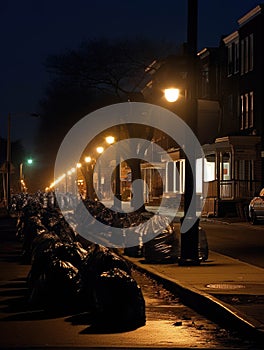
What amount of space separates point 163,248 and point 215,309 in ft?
23.0

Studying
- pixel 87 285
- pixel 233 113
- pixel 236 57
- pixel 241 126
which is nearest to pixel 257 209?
pixel 241 126

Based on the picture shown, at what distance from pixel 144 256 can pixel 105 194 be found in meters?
71.0

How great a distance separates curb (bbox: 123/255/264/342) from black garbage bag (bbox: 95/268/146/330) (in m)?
1.06

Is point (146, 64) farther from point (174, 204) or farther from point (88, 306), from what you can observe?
point (88, 306)

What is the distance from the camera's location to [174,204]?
55312 mm

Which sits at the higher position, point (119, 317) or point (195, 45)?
point (195, 45)

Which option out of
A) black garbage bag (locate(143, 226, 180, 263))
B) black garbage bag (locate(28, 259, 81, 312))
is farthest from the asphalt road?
black garbage bag (locate(28, 259, 81, 312))

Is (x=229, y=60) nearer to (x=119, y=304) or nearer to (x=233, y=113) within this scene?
(x=233, y=113)

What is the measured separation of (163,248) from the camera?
17.8 meters

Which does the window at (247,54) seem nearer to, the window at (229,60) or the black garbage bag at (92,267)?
the window at (229,60)

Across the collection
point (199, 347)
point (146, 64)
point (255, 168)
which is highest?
point (146, 64)

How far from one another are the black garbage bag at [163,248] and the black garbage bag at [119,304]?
7382 millimetres

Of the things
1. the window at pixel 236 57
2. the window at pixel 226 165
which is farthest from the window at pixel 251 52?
the window at pixel 226 165

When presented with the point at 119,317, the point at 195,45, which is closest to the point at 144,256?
the point at 195,45
